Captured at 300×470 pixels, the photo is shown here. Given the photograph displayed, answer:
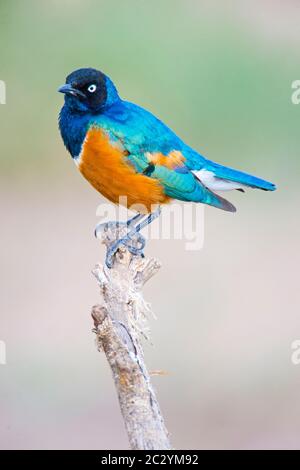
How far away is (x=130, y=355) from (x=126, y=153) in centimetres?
115

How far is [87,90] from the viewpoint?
129 inches

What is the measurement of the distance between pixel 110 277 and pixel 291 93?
12.4 ft

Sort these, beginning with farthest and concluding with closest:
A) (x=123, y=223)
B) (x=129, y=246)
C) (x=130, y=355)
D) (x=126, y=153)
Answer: (x=123, y=223) < (x=126, y=153) < (x=129, y=246) < (x=130, y=355)

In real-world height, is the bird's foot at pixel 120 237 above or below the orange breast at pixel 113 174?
below

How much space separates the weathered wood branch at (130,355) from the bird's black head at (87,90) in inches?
31.6

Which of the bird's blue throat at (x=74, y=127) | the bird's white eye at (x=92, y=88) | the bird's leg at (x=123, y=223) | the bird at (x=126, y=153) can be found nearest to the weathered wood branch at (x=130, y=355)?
the bird at (x=126, y=153)

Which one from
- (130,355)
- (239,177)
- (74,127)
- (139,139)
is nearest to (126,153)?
(139,139)

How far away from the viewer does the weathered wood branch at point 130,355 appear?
7.34 feet

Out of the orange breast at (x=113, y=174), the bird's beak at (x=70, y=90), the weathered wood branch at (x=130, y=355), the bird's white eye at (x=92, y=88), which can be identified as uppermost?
the bird's white eye at (x=92, y=88)

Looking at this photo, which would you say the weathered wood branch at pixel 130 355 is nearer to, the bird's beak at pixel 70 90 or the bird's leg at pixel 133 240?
the bird's leg at pixel 133 240

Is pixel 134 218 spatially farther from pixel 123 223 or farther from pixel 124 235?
pixel 124 235

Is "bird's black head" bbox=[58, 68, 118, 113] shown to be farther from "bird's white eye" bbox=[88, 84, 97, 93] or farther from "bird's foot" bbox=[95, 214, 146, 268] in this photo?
"bird's foot" bbox=[95, 214, 146, 268]

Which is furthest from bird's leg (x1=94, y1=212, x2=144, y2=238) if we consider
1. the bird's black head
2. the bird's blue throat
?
the bird's black head

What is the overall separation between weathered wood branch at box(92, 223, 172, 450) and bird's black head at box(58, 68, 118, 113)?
804 millimetres
